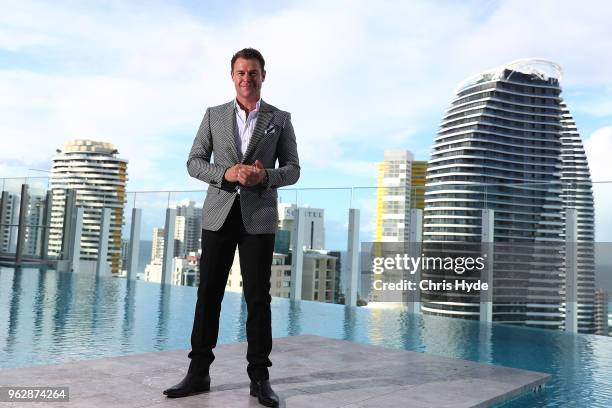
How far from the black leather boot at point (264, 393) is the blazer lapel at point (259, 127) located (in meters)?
0.73

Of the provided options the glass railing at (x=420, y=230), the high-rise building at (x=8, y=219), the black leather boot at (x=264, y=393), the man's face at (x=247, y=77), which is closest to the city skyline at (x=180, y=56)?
the man's face at (x=247, y=77)

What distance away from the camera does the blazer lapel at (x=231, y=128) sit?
1.78 meters

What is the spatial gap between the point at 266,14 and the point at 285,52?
32.0 inches

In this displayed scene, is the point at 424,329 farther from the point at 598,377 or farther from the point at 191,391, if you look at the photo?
the point at 191,391

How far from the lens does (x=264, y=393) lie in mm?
1684

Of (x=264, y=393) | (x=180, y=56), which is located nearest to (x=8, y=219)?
(x=180, y=56)

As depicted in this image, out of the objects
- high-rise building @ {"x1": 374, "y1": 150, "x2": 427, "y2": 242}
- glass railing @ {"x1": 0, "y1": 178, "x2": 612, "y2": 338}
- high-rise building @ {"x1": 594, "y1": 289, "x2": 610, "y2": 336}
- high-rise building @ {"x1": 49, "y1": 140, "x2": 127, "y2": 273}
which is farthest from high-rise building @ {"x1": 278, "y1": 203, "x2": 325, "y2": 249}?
high-rise building @ {"x1": 49, "y1": 140, "x2": 127, "y2": 273}

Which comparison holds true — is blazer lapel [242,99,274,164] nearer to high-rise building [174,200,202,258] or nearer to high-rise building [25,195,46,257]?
high-rise building [174,200,202,258]

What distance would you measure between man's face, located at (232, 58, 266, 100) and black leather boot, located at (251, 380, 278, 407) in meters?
0.96

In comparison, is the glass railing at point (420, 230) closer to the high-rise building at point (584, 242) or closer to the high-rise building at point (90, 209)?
the high-rise building at point (584, 242)

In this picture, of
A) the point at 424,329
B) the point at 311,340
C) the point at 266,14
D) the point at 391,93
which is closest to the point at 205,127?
the point at 311,340

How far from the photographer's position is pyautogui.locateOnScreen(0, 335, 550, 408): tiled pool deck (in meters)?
1.72

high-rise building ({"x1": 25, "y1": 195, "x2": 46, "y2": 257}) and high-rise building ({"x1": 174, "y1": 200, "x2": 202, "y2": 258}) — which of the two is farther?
high-rise building ({"x1": 25, "y1": 195, "x2": 46, "y2": 257})

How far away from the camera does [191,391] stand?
1.75 meters
